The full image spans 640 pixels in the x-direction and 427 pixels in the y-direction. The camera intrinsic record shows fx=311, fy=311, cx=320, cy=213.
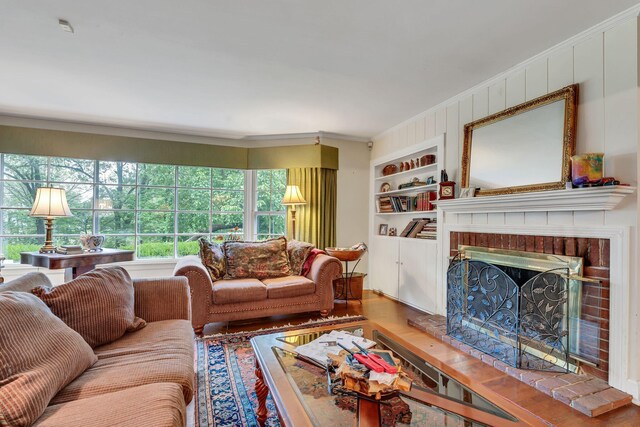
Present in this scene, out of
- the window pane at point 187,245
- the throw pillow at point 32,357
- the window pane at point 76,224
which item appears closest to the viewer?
the throw pillow at point 32,357

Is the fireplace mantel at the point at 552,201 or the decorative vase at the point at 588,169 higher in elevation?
the decorative vase at the point at 588,169

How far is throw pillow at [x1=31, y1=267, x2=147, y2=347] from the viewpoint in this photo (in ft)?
4.90

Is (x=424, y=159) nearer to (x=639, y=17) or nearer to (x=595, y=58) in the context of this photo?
(x=595, y=58)

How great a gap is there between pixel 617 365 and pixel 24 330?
298 cm

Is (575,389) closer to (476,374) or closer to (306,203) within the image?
(476,374)

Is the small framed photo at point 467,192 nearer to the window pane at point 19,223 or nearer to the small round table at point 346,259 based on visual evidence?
the small round table at point 346,259

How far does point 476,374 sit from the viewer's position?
6.97 ft

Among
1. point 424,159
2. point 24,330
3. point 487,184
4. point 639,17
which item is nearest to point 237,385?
point 24,330

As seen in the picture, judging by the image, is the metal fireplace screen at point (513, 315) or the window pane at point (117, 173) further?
the window pane at point (117, 173)

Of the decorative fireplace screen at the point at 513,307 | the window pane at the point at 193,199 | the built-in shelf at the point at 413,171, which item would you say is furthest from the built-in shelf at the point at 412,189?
the window pane at the point at 193,199

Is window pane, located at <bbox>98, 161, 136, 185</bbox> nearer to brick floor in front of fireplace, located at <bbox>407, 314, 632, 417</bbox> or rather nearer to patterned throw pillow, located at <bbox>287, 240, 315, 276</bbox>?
patterned throw pillow, located at <bbox>287, 240, 315, 276</bbox>

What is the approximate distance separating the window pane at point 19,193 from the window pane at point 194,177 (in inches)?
61.9

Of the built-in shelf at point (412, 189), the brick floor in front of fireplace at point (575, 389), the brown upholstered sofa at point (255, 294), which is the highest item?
the built-in shelf at point (412, 189)

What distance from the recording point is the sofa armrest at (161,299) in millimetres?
1911
